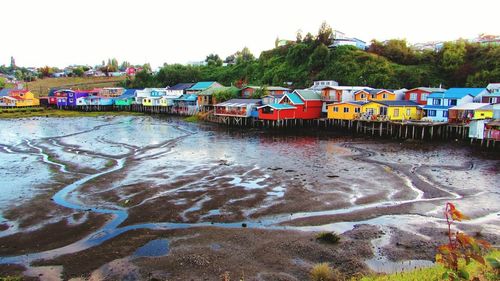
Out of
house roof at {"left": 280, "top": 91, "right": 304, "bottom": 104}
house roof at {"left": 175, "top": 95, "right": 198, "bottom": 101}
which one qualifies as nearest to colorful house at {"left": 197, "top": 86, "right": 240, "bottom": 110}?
house roof at {"left": 175, "top": 95, "right": 198, "bottom": 101}

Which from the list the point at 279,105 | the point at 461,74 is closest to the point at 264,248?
the point at 279,105

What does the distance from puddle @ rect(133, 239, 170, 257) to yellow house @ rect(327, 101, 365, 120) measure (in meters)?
40.7

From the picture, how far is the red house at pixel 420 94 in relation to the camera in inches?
2028

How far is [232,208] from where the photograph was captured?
66.3 feet

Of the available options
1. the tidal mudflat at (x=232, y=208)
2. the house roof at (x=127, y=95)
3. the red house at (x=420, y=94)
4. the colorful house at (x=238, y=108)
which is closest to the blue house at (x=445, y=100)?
the red house at (x=420, y=94)

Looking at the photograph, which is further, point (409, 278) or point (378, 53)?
point (378, 53)

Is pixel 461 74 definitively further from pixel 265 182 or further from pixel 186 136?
pixel 265 182

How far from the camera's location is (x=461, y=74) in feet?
231

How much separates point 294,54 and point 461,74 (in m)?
41.9

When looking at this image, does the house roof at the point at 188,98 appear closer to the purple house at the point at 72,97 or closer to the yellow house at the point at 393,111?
the purple house at the point at 72,97

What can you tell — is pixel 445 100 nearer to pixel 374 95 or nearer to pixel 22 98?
pixel 374 95

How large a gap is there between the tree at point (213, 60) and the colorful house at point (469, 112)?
332 feet

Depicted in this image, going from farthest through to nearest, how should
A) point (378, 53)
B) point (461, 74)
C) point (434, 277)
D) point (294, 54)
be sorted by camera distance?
point (294, 54) < point (378, 53) < point (461, 74) < point (434, 277)

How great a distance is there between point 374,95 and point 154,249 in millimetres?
46617
